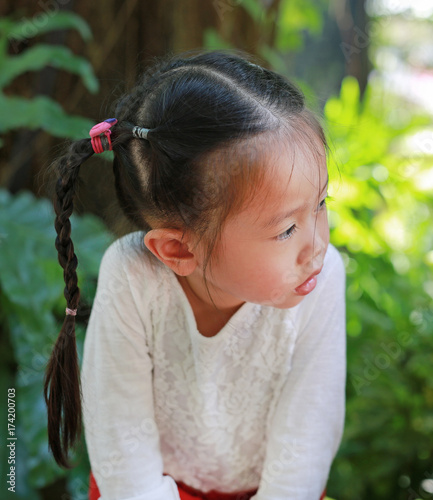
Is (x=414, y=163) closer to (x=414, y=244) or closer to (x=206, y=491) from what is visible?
(x=414, y=244)

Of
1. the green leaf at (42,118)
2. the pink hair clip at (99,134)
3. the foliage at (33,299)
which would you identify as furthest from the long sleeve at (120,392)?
the green leaf at (42,118)

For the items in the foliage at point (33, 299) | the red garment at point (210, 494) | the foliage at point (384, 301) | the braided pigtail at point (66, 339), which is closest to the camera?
the braided pigtail at point (66, 339)

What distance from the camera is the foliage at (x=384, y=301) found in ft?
4.92

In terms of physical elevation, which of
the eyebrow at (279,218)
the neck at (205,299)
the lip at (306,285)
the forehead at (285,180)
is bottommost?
the neck at (205,299)

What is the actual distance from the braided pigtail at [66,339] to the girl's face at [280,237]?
218 mm

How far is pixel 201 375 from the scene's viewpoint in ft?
3.46

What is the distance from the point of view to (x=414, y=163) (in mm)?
1754

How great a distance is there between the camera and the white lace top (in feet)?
3.40

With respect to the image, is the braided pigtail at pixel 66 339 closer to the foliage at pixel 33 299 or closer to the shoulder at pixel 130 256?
the shoulder at pixel 130 256

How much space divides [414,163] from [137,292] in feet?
3.44

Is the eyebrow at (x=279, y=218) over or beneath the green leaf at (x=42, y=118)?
over

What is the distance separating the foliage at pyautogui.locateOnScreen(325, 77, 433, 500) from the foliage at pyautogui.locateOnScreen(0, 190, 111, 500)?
0.62m

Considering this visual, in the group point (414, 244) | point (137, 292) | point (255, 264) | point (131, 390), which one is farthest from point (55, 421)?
point (414, 244)

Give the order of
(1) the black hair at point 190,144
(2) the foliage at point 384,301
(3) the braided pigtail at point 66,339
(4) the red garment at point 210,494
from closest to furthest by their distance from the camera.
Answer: (1) the black hair at point 190,144, (3) the braided pigtail at point 66,339, (4) the red garment at point 210,494, (2) the foliage at point 384,301
